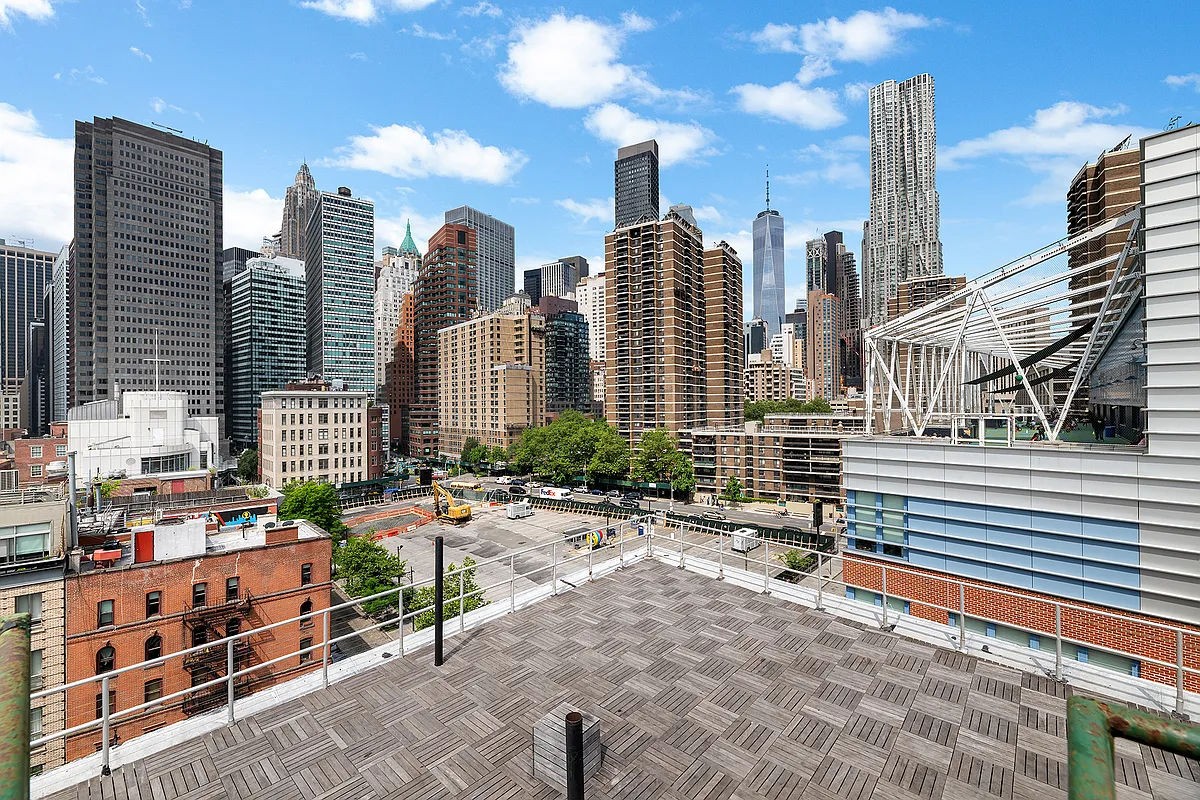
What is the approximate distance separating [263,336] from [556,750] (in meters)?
155

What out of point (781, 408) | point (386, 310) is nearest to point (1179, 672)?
point (781, 408)

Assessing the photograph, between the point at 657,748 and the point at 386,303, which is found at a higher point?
the point at 386,303

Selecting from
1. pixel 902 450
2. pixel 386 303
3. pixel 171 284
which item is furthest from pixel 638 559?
pixel 386 303

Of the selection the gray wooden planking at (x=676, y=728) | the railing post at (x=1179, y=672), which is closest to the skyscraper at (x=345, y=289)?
the gray wooden planking at (x=676, y=728)

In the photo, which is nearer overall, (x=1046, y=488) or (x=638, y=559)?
(x=638, y=559)

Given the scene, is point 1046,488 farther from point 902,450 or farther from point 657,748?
point 657,748

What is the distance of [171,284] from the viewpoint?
385 feet

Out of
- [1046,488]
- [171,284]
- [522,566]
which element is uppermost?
[171,284]

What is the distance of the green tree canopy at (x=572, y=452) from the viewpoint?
278 ft

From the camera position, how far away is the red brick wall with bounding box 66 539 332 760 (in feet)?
75.3

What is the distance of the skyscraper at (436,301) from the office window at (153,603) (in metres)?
110

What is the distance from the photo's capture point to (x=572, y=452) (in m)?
91.1

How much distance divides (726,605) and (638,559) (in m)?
3.69

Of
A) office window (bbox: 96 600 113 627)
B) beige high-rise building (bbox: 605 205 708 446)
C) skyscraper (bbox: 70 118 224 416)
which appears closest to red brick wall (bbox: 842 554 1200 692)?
office window (bbox: 96 600 113 627)
